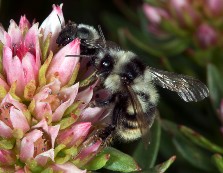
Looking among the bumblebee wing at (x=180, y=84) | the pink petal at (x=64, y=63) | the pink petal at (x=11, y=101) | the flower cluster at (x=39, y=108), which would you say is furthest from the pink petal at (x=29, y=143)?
the bumblebee wing at (x=180, y=84)

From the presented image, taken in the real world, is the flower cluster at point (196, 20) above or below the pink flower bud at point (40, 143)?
above

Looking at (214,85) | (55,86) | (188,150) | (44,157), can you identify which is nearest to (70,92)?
(55,86)

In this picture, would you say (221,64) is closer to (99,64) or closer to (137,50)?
(137,50)

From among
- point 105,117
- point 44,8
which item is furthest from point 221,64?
point 105,117

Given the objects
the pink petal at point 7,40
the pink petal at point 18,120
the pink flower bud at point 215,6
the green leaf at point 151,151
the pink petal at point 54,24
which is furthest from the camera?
the pink flower bud at point 215,6

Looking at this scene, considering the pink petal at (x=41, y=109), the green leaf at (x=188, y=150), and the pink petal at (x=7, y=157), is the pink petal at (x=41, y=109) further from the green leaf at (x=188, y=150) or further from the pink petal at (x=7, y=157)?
the green leaf at (x=188, y=150)

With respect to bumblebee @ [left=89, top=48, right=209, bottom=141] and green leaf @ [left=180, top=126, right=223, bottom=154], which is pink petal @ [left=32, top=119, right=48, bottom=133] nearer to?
bumblebee @ [left=89, top=48, right=209, bottom=141]
